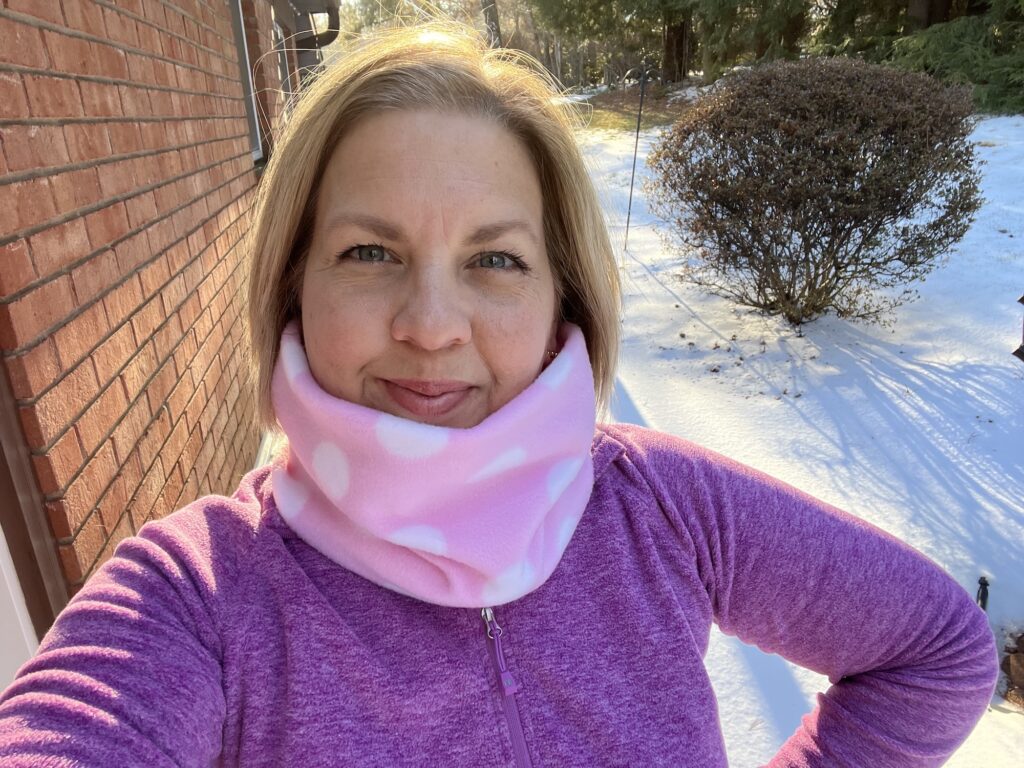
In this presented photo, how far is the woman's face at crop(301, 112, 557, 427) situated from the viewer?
1.14 meters

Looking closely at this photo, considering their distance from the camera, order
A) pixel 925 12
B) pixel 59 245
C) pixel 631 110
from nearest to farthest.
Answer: pixel 59 245 < pixel 925 12 < pixel 631 110

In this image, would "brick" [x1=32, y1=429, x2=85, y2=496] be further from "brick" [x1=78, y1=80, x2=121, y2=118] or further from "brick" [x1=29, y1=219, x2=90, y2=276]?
"brick" [x1=78, y1=80, x2=121, y2=118]

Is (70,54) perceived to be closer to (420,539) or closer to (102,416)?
(102,416)

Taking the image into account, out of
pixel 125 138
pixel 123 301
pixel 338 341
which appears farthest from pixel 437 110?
pixel 125 138

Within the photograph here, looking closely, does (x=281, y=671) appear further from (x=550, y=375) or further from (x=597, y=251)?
(x=597, y=251)

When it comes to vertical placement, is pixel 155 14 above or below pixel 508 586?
above

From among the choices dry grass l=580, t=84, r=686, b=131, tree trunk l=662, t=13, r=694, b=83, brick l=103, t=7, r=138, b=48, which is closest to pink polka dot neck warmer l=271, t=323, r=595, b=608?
brick l=103, t=7, r=138, b=48

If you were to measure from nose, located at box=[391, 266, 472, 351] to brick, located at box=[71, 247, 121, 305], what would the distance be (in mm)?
1070

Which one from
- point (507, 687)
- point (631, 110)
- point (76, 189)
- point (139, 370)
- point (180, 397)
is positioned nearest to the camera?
point (507, 687)

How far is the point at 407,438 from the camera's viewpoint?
109cm

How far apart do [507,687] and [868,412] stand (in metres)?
3.72

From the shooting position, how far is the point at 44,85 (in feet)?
5.42

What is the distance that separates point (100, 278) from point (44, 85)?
1.56 ft

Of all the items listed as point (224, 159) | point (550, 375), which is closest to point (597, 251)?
point (550, 375)
